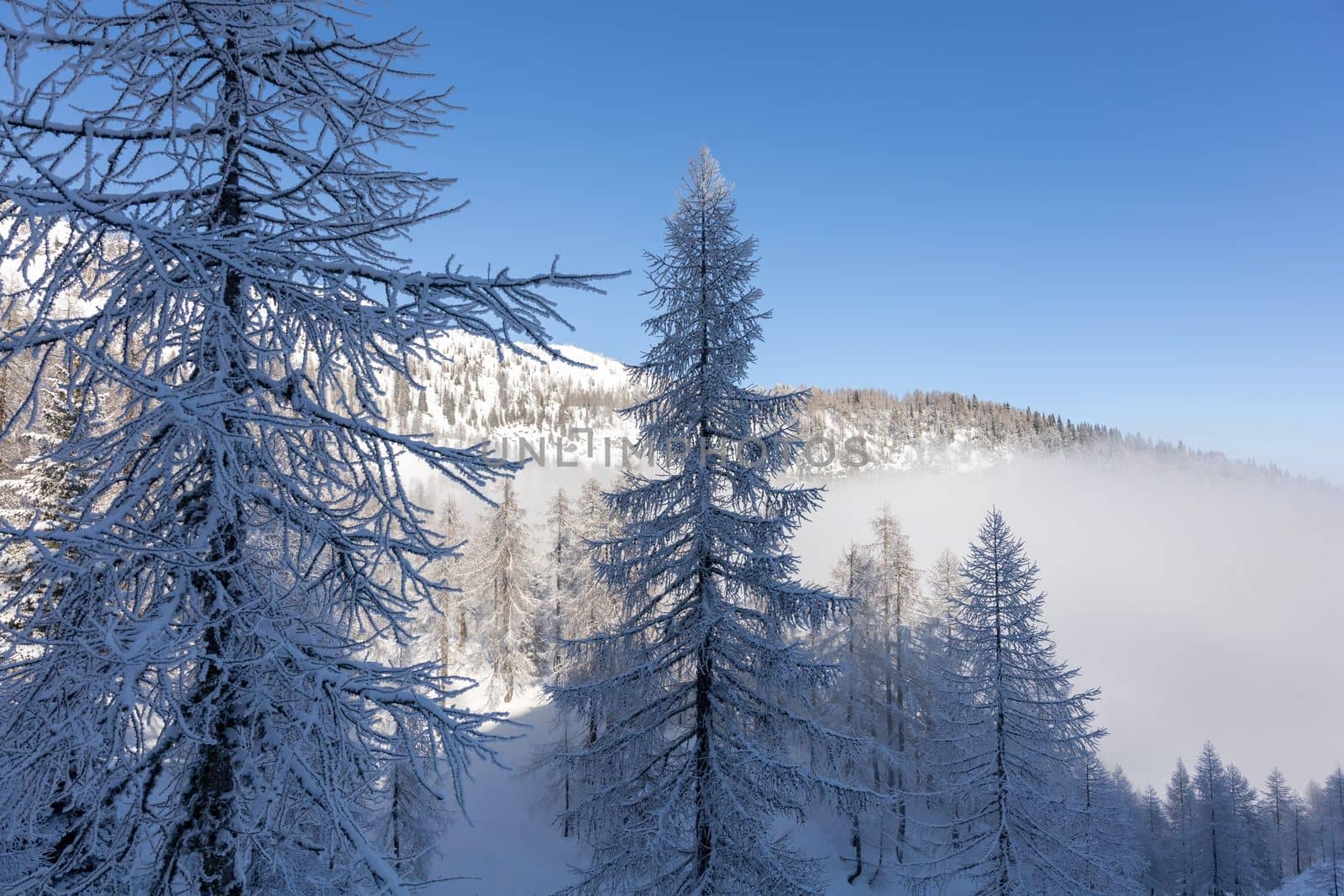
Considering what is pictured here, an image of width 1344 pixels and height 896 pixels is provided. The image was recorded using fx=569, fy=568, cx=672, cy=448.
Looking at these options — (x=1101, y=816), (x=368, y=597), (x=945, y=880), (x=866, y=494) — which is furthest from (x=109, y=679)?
(x=866, y=494)

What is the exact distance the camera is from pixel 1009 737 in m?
13.4

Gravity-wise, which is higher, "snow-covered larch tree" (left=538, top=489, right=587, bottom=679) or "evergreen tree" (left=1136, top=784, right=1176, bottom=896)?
"snow-covered larch tree" (left=538, top=489, right=587, bottom=679)

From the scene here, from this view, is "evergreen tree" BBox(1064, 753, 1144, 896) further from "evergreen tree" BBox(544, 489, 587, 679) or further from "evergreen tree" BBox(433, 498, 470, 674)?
"evergreen tree" BBox(433, 498, 470, 674)

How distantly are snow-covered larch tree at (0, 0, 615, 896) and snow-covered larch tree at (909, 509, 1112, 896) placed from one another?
12934mm

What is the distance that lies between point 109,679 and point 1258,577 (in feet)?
777

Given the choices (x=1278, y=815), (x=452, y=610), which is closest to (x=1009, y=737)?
(x=452, y=610)

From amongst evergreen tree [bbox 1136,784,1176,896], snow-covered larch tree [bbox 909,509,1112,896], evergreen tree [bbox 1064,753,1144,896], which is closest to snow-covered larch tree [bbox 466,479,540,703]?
snow-covered larch tree [bbox 909,509,1112,896]

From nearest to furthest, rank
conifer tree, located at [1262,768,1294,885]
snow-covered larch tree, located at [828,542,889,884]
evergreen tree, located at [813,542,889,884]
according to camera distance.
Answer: snow-covered larch tree, located at [828,542,889,884] < evergreen tree, located at [813,542,889,884] < conifer tree, located at [1262,768,1294,885]

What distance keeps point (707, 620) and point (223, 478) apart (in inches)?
264

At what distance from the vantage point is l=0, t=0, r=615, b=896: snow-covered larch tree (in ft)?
9.21

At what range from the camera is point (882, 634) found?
28281 mm

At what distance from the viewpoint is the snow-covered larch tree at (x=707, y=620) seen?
327 inches

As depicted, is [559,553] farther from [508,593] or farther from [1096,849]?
[1096,849]

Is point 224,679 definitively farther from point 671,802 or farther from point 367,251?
point 671,802
